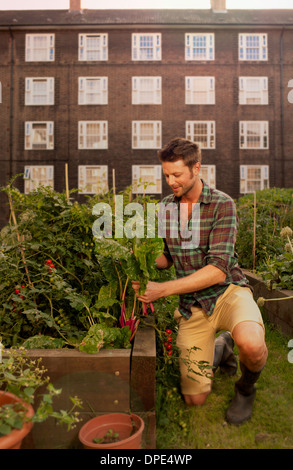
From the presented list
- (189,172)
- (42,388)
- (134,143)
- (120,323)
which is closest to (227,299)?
(120,323)

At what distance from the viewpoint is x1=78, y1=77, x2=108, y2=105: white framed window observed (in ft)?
67.5

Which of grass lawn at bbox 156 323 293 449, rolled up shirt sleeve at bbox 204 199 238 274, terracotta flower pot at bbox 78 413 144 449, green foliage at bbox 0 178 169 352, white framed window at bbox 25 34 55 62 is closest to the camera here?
terracotta flower pot at bbox 78 413 144 449

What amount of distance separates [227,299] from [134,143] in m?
18.8

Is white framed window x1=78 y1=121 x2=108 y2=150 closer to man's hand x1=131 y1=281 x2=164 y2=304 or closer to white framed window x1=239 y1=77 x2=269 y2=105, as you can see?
white framed window x1=239 y1=77 x2=269 y2=105

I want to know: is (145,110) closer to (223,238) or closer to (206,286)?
(223,238)

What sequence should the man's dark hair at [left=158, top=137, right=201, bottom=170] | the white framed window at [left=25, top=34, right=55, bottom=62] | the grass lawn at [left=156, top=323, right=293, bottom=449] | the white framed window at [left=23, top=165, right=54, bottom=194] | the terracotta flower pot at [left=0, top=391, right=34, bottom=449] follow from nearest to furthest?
the terracotta flower pot at [left=0, top=391, right=34, bottom=449]
the grass lawn at [left=156, top=323, right=293, bottom=449]
the man's dark hair at [left=158, top=137, right=201, bottom=170]
the white framed window at [left=23, top=165, right=54, bottom=194]
the white framed window at [left=25, top=34, right=55, bottom=62]

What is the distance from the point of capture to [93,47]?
2086 cm

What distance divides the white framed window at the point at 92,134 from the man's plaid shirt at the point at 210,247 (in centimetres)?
1853

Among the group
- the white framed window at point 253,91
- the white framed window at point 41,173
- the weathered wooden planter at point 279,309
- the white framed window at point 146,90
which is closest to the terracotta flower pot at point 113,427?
the weathered wooden planter at point 279,309

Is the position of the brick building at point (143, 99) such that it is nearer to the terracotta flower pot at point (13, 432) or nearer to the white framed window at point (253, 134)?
the white framed window at point (253, 134)

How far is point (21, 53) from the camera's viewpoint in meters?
21.0

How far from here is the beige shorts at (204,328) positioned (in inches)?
98.0

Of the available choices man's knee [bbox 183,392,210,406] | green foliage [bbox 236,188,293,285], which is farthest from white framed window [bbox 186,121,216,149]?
man's knee [bbox 183,392,210,406]

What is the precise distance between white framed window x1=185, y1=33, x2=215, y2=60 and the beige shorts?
20.7m
